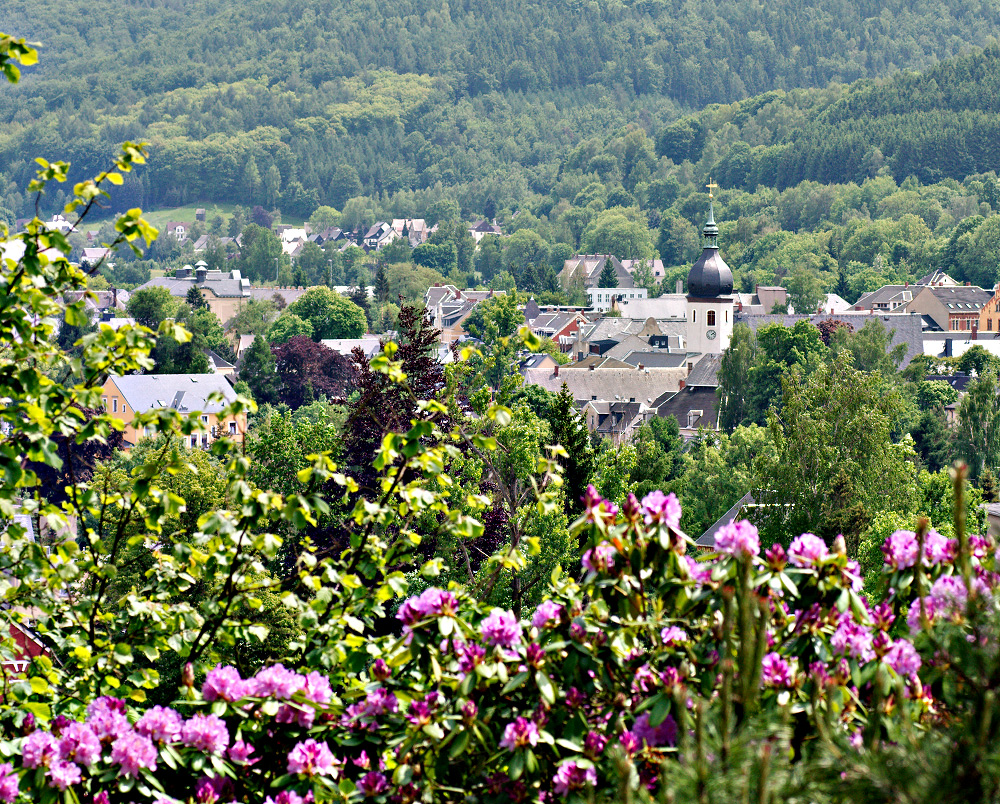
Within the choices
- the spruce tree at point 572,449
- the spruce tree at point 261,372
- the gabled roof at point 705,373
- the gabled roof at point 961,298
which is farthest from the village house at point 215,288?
the spruce tree at point 572,449

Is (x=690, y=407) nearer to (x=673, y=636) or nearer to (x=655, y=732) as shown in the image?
(x=673, y=636)

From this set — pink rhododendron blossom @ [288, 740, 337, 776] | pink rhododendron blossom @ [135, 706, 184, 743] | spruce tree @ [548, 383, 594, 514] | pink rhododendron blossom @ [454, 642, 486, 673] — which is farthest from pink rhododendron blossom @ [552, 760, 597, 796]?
spruce tree @ [548, 383, 594, 514]

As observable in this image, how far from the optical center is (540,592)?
2328 cm

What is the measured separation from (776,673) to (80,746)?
2.62 meters

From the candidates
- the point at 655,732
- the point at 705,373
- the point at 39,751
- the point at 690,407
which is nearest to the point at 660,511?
the point at 655,732

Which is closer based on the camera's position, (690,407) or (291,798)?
(291,798)

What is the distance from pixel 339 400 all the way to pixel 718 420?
19867 millimetres

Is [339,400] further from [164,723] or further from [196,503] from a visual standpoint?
[164,723]

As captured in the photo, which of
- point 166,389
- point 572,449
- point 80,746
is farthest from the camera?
point 166,389

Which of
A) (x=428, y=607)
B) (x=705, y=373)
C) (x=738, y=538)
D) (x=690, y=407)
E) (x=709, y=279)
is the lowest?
(x=705, y=373)

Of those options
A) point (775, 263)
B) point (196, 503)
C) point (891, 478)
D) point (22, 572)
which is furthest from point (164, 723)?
point (775, 263)

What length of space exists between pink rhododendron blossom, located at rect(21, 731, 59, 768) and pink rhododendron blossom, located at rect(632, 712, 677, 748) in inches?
84.4

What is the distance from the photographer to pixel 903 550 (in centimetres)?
538

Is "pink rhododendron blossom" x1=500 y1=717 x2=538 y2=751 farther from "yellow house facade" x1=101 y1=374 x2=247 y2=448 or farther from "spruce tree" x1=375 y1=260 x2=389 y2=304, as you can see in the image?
"spruce tree" x1=375 y1=260 x2=389 y2=304
